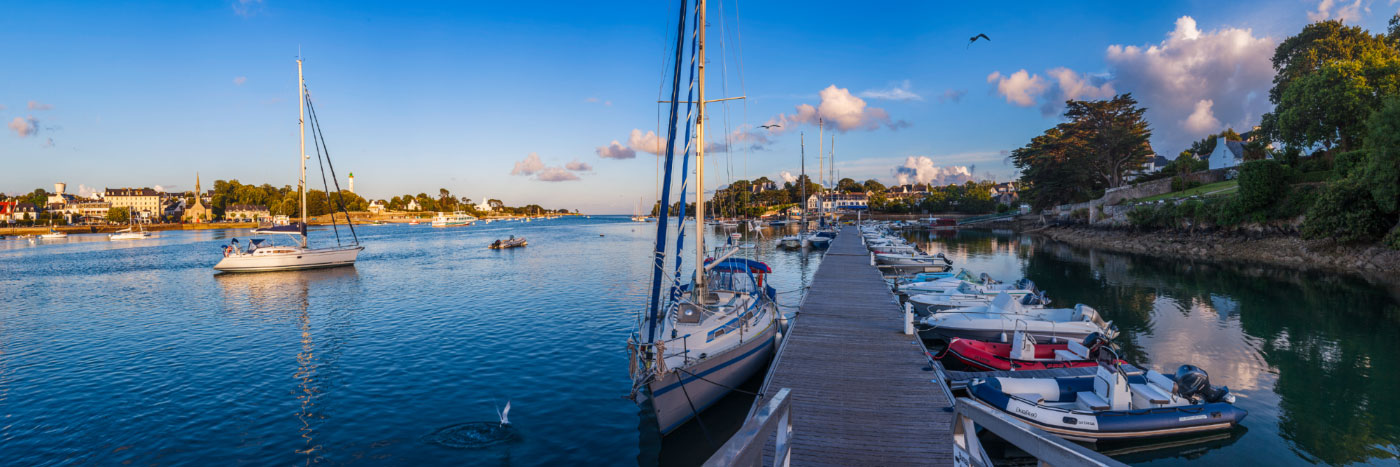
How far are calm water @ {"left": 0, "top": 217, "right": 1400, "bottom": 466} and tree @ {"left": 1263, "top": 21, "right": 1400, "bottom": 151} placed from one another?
1541 centimetres

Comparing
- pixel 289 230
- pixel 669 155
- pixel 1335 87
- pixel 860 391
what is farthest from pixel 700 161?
pixel 1335 87

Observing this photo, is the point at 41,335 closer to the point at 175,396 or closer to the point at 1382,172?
the point at 175,396

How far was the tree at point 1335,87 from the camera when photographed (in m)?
34.7

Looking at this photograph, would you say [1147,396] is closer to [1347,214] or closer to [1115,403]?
[1115,403]

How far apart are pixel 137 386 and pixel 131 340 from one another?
7170mm

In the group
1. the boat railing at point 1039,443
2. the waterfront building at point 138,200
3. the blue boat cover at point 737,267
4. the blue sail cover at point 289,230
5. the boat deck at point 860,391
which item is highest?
the waterfront building at point 138,200

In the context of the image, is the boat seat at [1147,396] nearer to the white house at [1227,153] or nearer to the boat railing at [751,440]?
the boat railing at [751,440]

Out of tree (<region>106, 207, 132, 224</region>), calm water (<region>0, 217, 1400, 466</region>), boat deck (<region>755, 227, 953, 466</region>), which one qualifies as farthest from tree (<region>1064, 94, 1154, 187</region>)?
tree (<region>106, 207, 132, 224</region>)

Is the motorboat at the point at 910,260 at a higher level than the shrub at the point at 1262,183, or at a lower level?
lower

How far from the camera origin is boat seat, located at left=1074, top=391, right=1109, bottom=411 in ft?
34.8

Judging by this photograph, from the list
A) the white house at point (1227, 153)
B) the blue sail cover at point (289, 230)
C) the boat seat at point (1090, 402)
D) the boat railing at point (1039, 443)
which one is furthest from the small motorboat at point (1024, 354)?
the white house at point (1227, 153)

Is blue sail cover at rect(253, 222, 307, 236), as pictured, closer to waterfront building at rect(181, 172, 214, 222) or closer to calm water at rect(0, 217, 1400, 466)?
calm water at rect(0, 217, 1400, 466)

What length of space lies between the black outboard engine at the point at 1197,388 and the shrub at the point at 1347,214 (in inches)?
1204

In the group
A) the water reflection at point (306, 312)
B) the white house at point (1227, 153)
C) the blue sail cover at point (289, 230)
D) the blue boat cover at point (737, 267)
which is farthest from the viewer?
the white house at point (1227, 153)
